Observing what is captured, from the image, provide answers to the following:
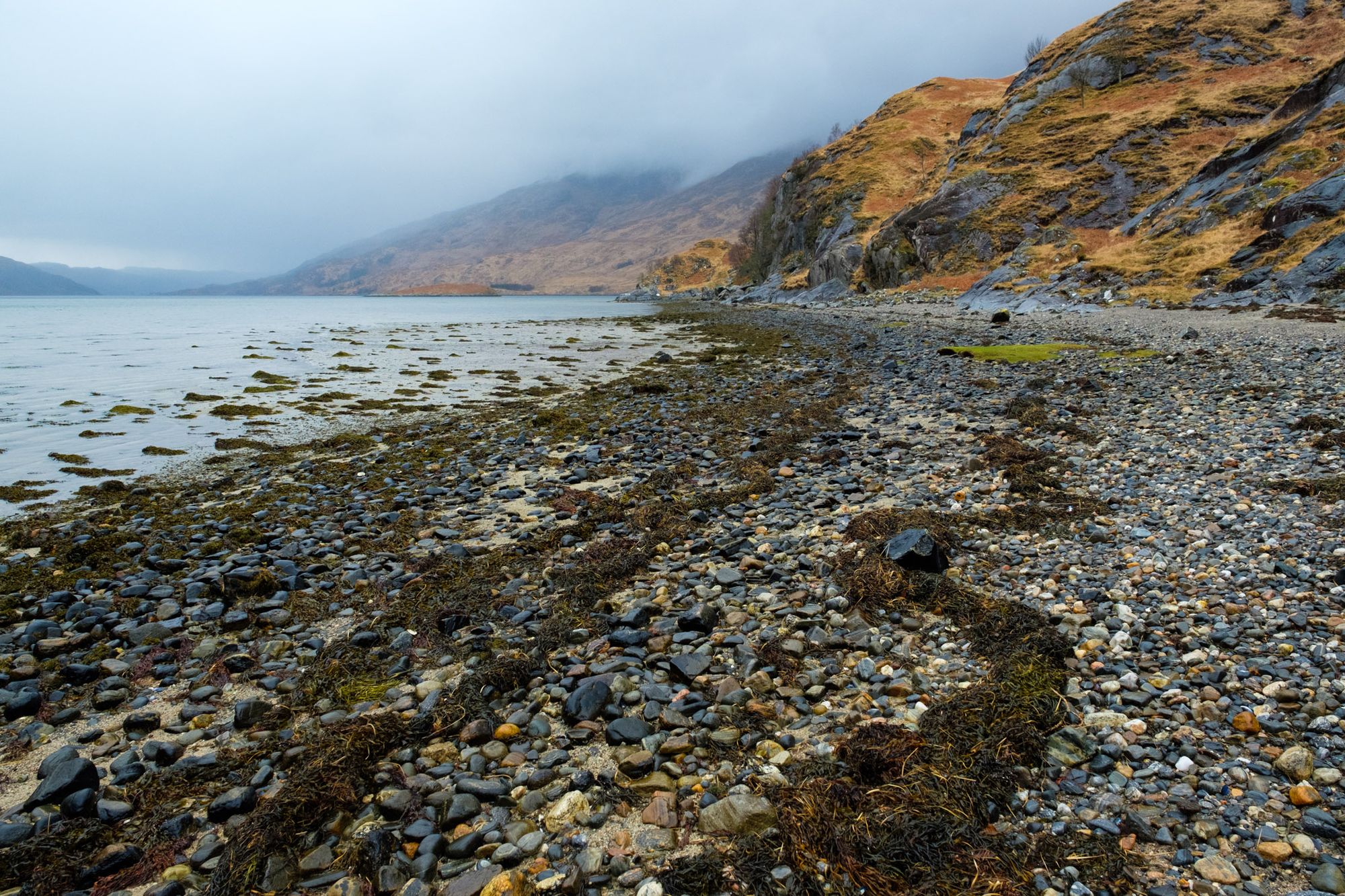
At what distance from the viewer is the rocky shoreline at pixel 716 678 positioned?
391cm

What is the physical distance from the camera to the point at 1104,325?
3109 cm

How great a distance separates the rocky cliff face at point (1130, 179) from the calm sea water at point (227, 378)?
32933mm

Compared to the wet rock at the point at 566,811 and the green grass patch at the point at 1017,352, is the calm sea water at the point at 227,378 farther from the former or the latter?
the green grass patch at the point at 1017,352

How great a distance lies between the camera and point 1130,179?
60906mm

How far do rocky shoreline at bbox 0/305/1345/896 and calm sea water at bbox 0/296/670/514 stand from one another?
711 cm

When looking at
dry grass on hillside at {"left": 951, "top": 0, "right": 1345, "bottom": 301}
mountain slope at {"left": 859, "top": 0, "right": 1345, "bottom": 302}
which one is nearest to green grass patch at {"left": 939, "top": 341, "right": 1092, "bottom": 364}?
mountain slope at {"left": 859, "top": 0, "right": 1345, "bottom": 302}

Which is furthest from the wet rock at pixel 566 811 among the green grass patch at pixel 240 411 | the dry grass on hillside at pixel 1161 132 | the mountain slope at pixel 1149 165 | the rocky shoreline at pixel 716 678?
the dry grass on hillside at pixel 1161 132

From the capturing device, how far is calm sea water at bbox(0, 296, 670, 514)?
17.6 m

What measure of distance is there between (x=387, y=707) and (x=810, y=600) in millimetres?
4463

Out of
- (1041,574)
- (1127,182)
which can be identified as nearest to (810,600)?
(1041,574)

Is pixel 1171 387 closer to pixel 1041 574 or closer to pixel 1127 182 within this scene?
pixel 1041 574

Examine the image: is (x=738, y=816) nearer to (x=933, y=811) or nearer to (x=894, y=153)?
(x=933, y=811)

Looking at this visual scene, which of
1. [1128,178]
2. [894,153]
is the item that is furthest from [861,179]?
[1128,178]

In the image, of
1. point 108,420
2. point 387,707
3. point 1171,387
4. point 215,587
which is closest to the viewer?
point 387,707
